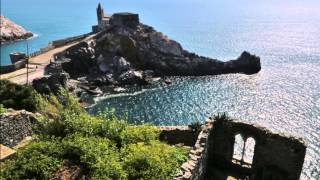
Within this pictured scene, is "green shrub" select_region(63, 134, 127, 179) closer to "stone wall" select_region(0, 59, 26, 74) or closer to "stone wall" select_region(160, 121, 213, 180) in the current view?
"stone wall" select_region(160, 121, 213, 180)

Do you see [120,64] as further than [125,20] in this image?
No

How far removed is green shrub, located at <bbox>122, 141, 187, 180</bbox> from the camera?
19.0 m

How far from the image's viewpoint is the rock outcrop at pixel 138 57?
90562mm

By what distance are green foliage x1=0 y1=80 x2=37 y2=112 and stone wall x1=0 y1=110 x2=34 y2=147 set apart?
12058 mm

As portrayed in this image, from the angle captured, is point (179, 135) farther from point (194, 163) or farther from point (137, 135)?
point (194, 163)

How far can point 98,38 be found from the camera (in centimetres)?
9669

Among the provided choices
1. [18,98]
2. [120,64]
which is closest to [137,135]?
[18,98]

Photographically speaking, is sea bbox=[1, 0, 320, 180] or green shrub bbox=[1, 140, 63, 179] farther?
sea bbox=[1, 0, 320, 180]

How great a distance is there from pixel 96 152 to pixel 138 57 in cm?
7758

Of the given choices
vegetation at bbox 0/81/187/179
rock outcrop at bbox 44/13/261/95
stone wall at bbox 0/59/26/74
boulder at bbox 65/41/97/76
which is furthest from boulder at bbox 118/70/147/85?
vegetation at bbox 0/81/187/179

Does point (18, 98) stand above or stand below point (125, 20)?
below

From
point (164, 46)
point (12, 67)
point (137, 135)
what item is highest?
point (137, 135)

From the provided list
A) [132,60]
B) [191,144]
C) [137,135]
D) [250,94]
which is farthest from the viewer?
[132,60]

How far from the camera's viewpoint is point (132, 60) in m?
96.2
